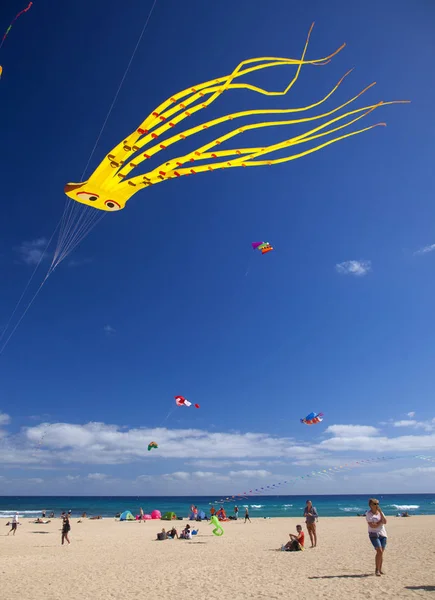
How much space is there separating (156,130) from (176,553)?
44.0ft

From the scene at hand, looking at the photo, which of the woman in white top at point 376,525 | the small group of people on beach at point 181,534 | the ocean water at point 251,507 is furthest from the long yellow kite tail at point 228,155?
the ocean water at point 251,507

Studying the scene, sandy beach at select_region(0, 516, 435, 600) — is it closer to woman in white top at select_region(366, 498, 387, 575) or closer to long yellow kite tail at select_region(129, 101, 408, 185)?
woman in white top at select_region(366, 498, 387, 575)

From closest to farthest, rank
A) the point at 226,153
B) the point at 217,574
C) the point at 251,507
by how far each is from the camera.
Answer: the point at 226,153, the point at 217,574, the point at 251,507

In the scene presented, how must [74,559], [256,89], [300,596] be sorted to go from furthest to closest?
[74,559]
[300,596]
[256,89]

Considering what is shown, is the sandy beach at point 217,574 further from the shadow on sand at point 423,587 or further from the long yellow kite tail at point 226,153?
the long yellow kite tail at point 226,153

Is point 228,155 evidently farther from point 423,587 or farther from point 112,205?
point 423,587

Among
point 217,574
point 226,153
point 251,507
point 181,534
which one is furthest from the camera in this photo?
point 251,507

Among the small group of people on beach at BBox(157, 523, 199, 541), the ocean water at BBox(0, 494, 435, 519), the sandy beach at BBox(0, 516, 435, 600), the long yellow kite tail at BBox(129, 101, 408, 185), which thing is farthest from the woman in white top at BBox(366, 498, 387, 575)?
the ocean water at BBox(0, 494, 435, 519)

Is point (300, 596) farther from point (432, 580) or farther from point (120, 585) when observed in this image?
point (120, 585)

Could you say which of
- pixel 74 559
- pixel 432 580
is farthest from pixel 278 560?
pixel 74 559

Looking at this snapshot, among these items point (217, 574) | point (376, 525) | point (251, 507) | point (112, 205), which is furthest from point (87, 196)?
point (251, 507)

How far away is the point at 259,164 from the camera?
608 cm

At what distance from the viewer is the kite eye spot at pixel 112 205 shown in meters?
6.18

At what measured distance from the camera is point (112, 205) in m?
6.27
